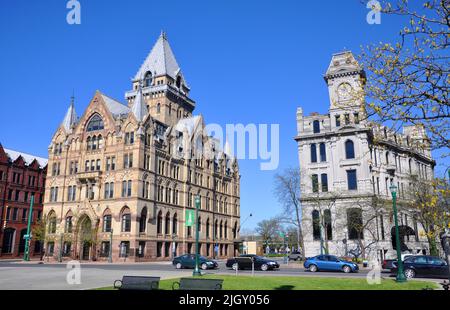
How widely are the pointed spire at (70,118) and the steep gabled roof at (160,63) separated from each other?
15.7m

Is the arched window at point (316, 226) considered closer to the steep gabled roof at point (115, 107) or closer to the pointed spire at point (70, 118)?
the steep gabled roof at point (115, 107)

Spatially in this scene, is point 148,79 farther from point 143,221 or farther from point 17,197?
point 143,221

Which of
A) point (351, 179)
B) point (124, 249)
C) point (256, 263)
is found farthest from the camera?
point (351, 179)

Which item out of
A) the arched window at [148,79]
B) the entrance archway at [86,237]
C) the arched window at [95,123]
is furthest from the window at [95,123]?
the arched window at [148,79]

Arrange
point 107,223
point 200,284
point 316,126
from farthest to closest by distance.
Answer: point 316,126 → point 107,223 → point 200,284

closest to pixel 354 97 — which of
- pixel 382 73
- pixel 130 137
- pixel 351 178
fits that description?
pixel 382 73

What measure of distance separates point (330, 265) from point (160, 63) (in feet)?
190

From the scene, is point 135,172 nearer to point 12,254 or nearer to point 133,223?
point 133,223

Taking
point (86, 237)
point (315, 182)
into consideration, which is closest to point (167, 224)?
point (86, 237)

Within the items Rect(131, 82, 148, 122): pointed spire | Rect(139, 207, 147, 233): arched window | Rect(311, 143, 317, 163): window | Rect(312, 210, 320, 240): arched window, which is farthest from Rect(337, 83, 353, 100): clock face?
Rect(139, 207, 147, 233): arched window

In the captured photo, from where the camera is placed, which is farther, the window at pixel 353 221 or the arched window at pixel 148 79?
the arched window at pixel 148 79

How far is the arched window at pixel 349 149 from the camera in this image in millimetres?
55062

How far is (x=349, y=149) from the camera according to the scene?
5541 centimetres

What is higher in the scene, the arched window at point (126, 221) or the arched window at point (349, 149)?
the arched window at point (349, 149)
